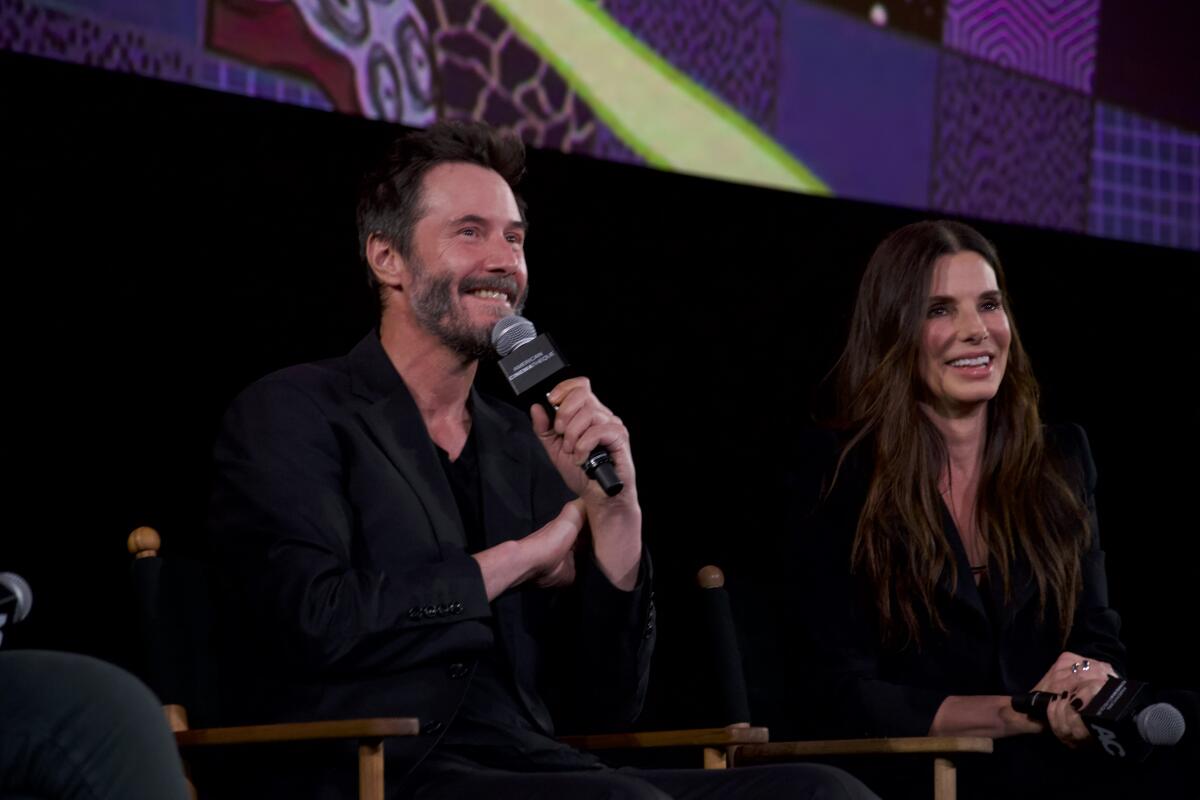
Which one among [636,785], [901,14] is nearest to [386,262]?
[636,785]

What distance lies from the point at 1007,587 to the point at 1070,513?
0.21 metres

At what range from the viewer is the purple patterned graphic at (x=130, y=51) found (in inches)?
118

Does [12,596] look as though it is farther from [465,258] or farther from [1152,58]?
[1152,58]

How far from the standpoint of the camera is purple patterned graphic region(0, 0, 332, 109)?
3.00m

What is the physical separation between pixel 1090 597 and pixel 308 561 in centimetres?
146

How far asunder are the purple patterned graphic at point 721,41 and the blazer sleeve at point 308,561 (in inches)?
65.9

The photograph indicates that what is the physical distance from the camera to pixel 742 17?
3.88 metres

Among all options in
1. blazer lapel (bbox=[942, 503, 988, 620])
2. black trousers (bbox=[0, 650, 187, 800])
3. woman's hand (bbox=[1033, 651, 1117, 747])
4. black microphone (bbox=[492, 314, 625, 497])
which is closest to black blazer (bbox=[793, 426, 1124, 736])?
blazer lapel (bbox=[942, 503, 988, 620])

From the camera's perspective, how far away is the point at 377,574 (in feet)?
7.36

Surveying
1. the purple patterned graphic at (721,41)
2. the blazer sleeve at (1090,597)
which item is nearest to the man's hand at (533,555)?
the blazer sleeve at (1090,597)

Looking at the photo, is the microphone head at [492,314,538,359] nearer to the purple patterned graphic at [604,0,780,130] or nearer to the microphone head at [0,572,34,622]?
the microphone head at [0,572,34,622]

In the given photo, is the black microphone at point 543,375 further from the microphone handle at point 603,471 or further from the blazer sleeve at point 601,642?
the blazer sleeve at point 601,642

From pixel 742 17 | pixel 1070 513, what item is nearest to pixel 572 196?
pixel 742 17

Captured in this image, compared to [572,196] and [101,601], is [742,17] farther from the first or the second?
[101,601]
